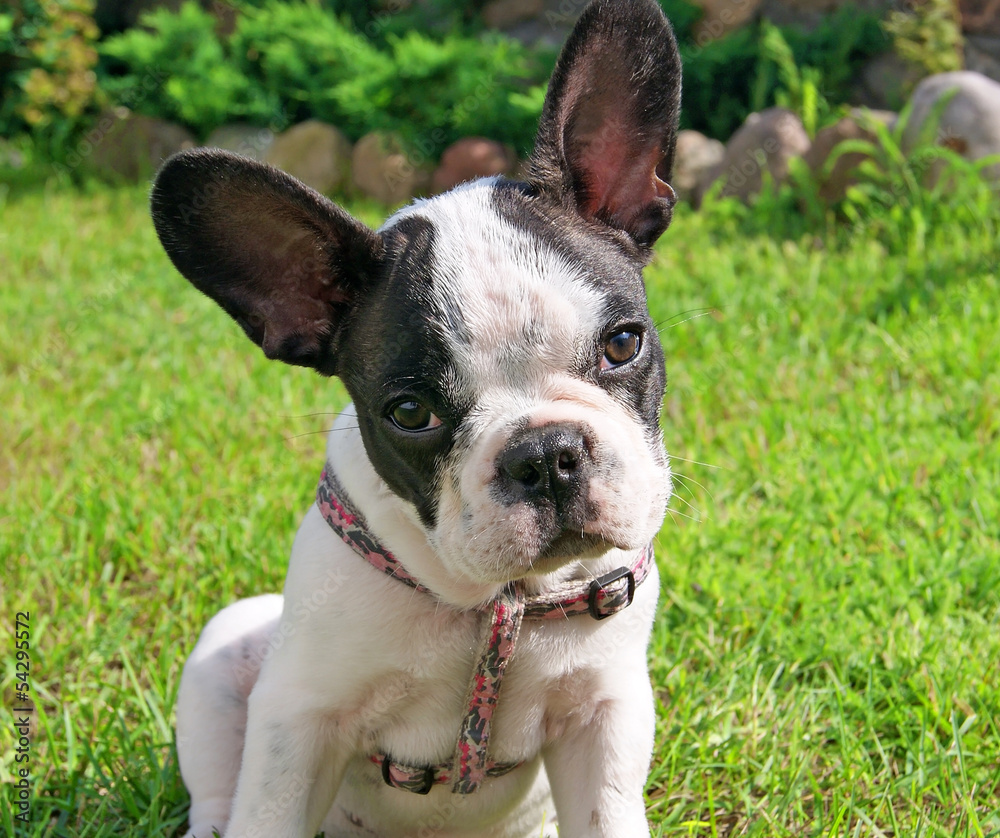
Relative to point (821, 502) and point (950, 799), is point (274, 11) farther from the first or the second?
point (950, 799)

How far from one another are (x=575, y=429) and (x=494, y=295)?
37 centimetres

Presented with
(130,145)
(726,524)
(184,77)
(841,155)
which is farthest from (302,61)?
(726,524)

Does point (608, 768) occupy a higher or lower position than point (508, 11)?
higher

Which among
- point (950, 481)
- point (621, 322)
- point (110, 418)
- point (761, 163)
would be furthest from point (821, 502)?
point (761, 163)

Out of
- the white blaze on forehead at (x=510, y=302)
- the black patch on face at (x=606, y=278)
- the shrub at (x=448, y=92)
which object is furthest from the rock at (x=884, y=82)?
the white blaze on forehead at (x=510, y=302)

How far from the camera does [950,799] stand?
2.97 metres

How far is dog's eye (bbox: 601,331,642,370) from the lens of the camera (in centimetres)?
247

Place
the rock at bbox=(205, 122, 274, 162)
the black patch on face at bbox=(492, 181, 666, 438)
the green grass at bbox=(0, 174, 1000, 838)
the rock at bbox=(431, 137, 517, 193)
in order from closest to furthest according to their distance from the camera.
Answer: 1. the black patch on face at bbox=(492, 181, 666, 438)
2. the green grass at bbox=(0, 174, 1000, 838)
3. the rock at bbox=(431, 137, 517, 193)
4. the rock at bbox=(205, 122, 274, 162)

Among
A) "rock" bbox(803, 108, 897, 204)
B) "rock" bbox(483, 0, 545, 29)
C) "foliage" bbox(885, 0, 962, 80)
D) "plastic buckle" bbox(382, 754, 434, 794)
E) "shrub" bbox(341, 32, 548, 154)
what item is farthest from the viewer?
"rock" bbox(483, 0, 545, 29)

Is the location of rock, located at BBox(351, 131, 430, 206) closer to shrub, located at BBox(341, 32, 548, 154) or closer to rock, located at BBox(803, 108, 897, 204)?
shrub, located at BBox(341, 32, 548, 154)

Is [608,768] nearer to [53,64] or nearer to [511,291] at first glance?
[511,291]

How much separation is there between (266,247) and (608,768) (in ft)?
5.19

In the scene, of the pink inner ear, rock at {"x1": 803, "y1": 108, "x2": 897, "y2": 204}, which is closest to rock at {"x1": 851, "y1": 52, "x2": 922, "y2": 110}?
rock at {"x1": 803, "y1": 108, "x2": 897, "y2": 204}

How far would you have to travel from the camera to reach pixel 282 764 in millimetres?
2479
